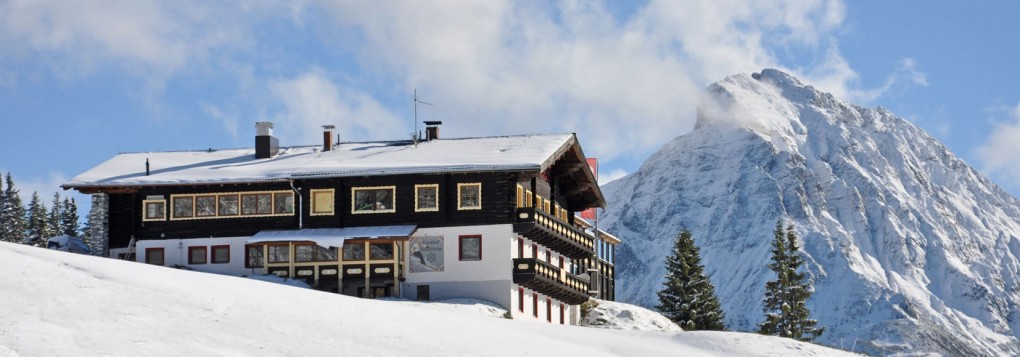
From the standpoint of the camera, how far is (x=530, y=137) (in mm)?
69562

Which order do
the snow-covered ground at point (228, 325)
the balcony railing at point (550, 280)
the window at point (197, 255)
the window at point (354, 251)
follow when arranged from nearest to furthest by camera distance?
the snow-covered ground at point (228, 325), the balcony railing at point (550, 280), the window at point (354, 251), the window at point (197, 255)

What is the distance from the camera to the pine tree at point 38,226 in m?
106

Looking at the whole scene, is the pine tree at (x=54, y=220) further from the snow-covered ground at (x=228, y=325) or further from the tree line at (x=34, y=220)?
the snow-covered ground at (x=228, y=325)

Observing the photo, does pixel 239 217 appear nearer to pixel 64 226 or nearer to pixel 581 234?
pixel 581 234

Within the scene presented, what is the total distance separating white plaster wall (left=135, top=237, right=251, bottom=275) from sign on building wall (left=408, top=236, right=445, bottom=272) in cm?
713

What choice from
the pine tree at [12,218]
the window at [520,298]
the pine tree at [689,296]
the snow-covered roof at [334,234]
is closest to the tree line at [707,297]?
the pine tree at [689,296]

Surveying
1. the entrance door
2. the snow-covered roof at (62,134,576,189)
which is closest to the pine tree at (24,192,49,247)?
the snow-covered roof at (62,134,576,189)

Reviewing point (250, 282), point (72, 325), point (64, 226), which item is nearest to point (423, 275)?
point (250, 282)

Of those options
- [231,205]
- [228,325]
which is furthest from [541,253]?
[228,325]

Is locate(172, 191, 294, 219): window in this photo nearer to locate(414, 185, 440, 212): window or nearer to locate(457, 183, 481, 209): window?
locate(414, 185, 440, 212): window

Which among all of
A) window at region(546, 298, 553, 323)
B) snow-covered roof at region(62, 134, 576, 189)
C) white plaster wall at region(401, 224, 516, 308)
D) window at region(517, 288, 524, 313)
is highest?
snow-covered roof at region(62, 134, 576, 189)

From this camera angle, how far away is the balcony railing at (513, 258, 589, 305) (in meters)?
63.2

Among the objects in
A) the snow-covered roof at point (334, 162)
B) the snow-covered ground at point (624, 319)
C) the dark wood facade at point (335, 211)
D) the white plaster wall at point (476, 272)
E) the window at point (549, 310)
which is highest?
the snow-covered roof at point (334, 162)

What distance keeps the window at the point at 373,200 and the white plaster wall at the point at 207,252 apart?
195 inches
